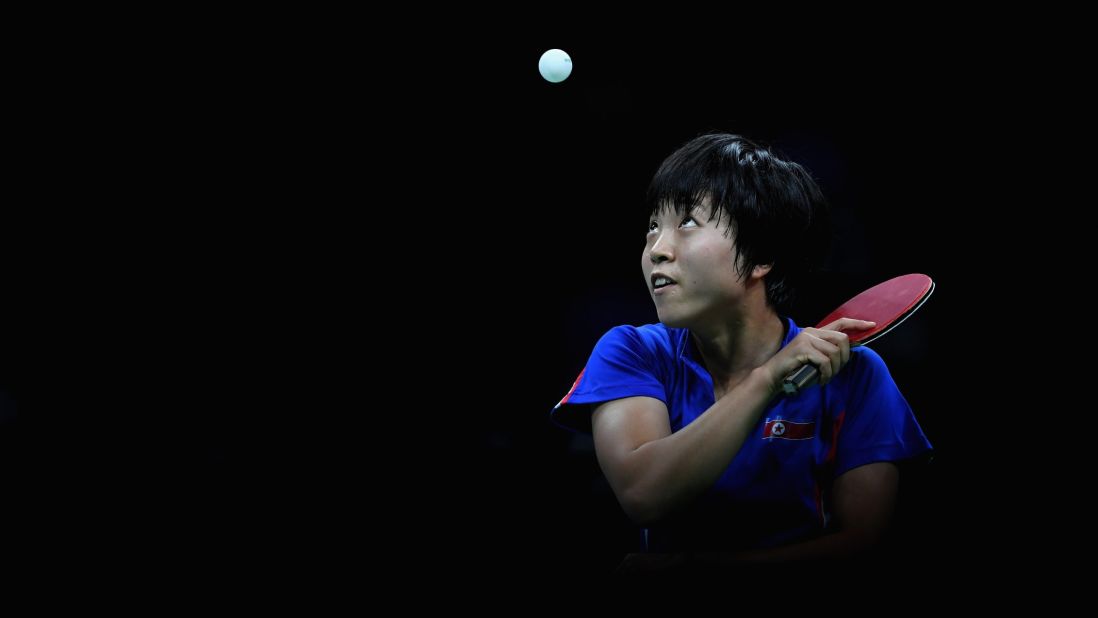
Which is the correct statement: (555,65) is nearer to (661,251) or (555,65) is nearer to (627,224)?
(627,224)

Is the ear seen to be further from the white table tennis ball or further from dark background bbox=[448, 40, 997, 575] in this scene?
the white table tennis ball

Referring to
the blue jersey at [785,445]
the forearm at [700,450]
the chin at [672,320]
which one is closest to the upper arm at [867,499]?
the blue jersey at [785,445]

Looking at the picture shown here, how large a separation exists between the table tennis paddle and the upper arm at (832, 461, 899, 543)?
0.23 m

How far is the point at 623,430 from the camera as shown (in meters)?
1.33

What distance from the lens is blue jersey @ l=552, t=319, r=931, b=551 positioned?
1.39 metres

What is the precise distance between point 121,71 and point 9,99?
409mm

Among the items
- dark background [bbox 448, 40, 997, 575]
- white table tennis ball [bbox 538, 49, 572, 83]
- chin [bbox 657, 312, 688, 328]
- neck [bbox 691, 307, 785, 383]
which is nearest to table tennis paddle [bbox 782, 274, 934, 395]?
neck [bbox 691, 307, 785, 383]

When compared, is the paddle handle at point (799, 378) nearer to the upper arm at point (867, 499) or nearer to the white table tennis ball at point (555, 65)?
the upper arm at point (867, 499)

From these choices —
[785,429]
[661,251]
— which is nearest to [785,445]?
[785,429]

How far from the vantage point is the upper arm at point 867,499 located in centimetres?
133

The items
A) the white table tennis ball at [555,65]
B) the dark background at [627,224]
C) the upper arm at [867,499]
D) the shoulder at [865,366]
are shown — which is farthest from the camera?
the white table tennis ball at [555,65]

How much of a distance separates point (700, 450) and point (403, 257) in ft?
7.77

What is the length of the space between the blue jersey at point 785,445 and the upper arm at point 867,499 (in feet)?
0.08

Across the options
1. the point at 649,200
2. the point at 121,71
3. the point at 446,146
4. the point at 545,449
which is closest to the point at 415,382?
the point at 545,449
